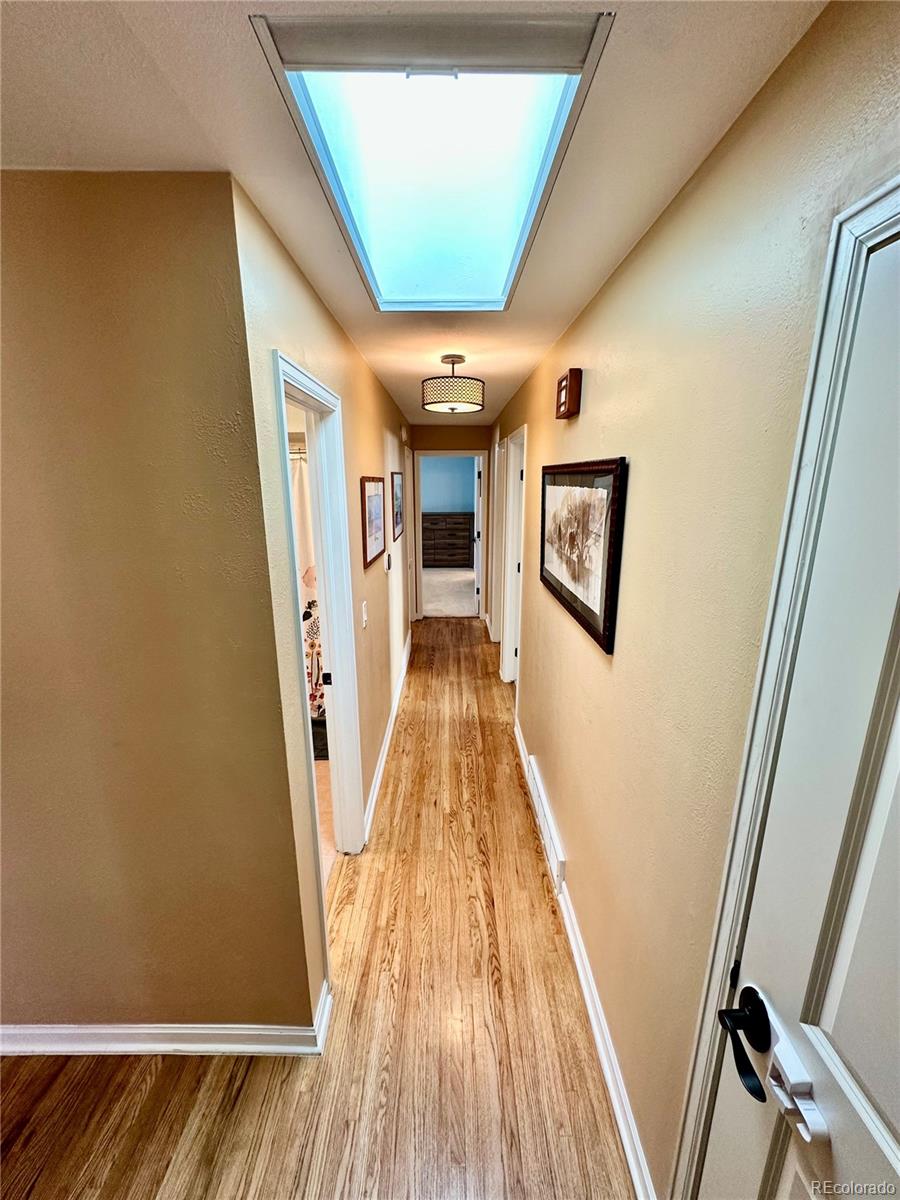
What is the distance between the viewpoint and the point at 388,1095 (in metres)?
1.33

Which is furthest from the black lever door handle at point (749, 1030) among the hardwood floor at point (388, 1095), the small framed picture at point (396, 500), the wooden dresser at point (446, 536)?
the wooden dresser at point (446, 536)

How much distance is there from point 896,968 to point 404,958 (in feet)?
5.63

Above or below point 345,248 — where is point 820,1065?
below

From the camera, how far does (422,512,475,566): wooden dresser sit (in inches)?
Result: 336

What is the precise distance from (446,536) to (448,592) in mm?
1831

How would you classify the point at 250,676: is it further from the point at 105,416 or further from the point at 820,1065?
the point at 820,1065

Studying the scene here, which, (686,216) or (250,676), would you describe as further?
(250,676)

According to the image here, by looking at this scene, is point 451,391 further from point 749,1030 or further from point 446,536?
point 446,536

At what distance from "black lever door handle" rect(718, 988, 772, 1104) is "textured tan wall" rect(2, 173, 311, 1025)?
3.40ft

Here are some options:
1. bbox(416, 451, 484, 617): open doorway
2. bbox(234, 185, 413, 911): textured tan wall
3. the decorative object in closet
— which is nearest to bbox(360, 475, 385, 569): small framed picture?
bbox(234, 185, 413, 911): textured tan wall

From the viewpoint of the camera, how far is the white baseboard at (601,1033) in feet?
3.72

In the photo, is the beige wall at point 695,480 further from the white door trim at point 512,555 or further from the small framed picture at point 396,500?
the small framed picture at point 396,500

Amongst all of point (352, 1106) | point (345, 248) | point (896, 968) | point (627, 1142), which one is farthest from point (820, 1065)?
point (345, 248)

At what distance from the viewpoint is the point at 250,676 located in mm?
1150
